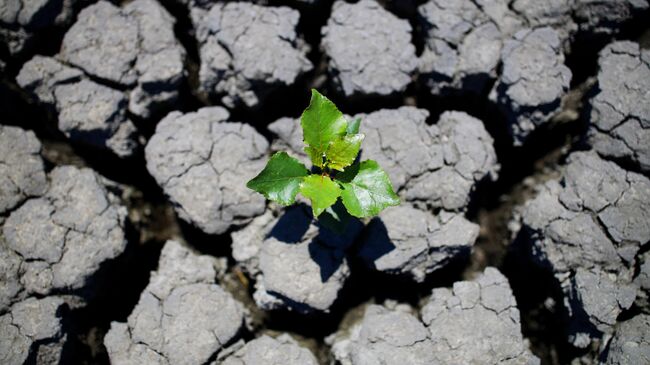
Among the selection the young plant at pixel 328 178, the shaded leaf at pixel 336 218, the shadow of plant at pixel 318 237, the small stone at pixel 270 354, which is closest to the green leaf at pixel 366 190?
the young plant at pixel 328 178

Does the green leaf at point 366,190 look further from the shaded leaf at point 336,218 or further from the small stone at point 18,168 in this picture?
the small stone at point 18,168

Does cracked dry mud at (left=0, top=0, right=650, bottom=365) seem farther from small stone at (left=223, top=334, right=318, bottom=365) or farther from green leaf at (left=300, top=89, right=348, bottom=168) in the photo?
green leaf at (left=300, top=89, right=348, bottom=168)

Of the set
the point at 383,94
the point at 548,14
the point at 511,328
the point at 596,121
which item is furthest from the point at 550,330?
the point at 548,14

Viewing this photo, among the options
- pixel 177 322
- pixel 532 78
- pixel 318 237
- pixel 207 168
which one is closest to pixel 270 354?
pixel 177 322

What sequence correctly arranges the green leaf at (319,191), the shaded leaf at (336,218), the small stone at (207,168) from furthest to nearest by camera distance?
1. the small stone at (207,168)
2. the shaded leaf at (336,218)
3. the green leaf at (319,191)

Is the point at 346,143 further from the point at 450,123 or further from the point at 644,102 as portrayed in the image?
the point at 644,102

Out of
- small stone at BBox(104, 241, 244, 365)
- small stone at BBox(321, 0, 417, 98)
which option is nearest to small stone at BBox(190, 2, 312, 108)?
small stone at BBox(321, 0, 417, 98)
